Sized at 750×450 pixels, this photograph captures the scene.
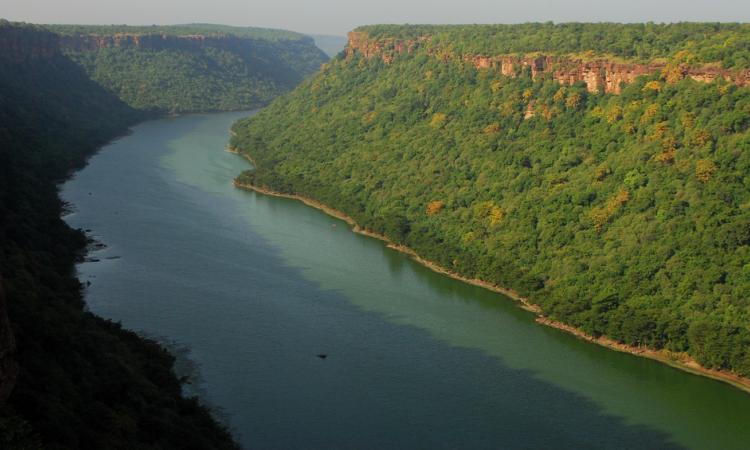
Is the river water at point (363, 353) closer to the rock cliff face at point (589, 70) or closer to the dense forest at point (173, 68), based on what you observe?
the rock cliff face at point (589, 70)

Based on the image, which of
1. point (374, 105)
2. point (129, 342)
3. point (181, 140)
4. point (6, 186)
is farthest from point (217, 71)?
point (129, 342)

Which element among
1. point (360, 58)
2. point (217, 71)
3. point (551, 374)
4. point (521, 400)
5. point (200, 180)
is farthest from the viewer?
point (217, 71)

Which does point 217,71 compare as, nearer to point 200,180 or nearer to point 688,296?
point 200,180

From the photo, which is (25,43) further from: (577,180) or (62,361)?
(62,361)

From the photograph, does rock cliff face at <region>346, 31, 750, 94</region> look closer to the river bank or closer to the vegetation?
the vegetation

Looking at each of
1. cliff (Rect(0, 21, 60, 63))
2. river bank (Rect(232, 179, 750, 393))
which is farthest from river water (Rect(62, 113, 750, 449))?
cliff (Rect(0, 21, 60, 63))

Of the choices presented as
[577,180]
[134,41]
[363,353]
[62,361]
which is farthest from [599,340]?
[134,41]
